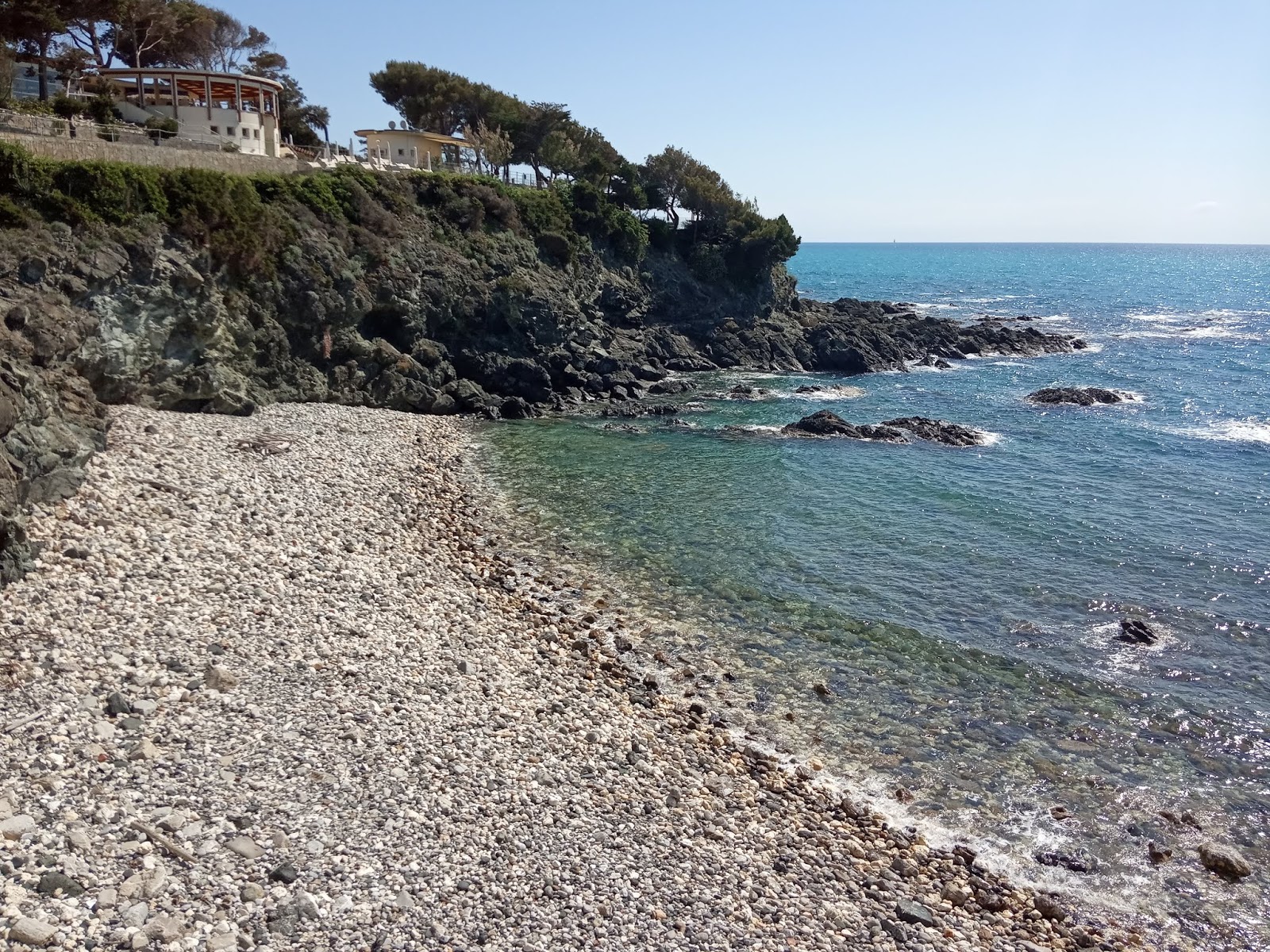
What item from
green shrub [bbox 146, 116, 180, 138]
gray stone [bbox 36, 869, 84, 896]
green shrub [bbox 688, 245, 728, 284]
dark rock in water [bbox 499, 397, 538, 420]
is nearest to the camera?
gray stone [bbox 36, 869, 84, 896]

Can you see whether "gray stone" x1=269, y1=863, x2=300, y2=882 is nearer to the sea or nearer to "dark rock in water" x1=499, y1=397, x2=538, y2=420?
the sea

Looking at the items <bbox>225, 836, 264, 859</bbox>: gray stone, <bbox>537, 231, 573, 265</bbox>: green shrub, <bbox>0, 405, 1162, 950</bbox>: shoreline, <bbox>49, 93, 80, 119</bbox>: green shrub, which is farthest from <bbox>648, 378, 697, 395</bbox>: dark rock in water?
<bbox>225, 836, 264, 859</bbox>: gray stone

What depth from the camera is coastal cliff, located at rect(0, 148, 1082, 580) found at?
25.8m

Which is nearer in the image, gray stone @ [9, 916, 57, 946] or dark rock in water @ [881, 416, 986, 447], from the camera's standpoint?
gray stone @ [9, 916, 57, 946]

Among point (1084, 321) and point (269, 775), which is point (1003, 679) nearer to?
point (269, 775)

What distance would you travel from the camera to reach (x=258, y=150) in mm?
46312

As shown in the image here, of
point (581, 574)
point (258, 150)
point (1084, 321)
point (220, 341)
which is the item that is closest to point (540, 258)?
point (258, 150)

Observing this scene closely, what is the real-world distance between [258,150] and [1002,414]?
4356 centimetres

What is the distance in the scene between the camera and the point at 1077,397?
51.8 m

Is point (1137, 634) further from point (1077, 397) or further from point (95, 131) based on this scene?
point (95, 131)

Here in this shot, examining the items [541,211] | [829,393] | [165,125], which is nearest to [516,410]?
[541,211]

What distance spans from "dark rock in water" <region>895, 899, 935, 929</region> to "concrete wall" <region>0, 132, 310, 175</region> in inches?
1325

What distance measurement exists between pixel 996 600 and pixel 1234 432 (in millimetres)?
30115

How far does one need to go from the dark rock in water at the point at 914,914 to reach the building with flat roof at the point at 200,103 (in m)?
44.7
